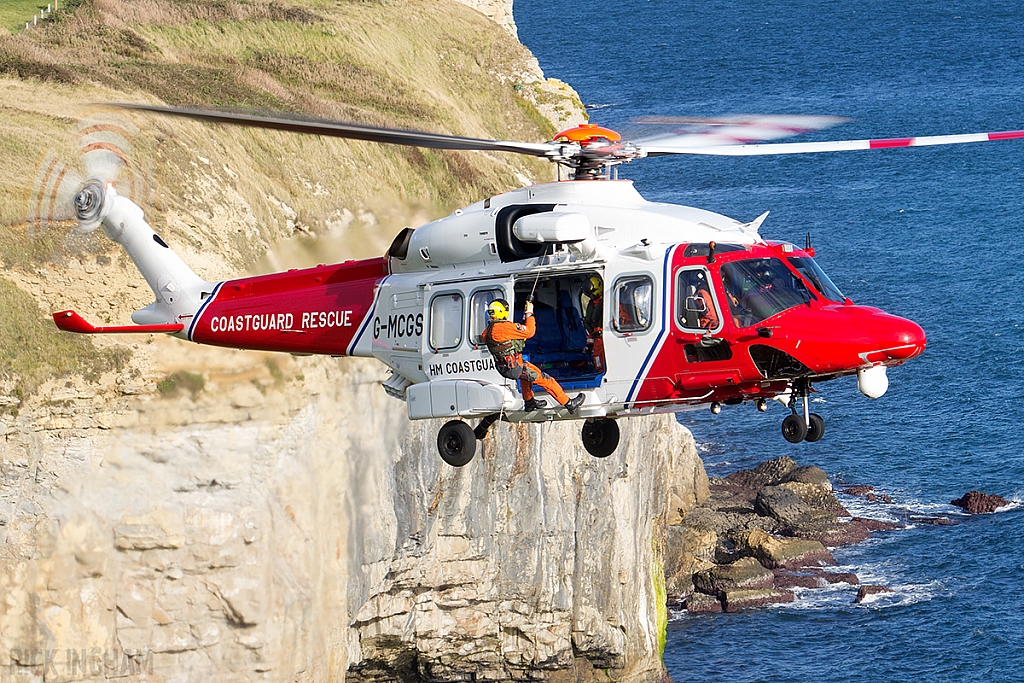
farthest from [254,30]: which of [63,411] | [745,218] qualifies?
[745,218]

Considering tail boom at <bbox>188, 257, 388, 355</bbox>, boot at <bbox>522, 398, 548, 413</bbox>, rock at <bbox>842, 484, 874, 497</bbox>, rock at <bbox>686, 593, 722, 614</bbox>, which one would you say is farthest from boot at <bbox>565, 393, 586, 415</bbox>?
rock at <bbox>842, 484, 874, 497</bbox>

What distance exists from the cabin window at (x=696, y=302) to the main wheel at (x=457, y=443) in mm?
4414

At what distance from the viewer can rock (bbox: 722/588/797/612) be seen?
2368 inches

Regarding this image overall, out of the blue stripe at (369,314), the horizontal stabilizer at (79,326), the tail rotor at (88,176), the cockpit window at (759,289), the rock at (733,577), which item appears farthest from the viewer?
the rock at (733,577)

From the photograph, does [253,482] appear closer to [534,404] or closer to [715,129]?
[534,404]

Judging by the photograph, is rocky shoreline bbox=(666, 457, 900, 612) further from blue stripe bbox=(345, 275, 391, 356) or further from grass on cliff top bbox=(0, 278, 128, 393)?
blue stripe bbox=(345, 275, 391, 356)

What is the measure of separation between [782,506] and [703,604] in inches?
299

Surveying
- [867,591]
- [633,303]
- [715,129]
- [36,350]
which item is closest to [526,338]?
[633,303]

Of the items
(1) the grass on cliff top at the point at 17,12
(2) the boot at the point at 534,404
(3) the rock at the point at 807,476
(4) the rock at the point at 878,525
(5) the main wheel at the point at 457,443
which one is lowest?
(5) the main wheel at the point at 457,443

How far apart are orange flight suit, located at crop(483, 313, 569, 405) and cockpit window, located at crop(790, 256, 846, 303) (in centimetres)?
385

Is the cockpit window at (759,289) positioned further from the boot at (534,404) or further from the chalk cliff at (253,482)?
the chalk cliff at (253,482)

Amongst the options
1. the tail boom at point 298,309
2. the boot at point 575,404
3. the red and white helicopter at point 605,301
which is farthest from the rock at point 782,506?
the boot at point 575,404

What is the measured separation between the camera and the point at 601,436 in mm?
22609

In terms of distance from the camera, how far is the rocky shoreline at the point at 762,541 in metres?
60.9
